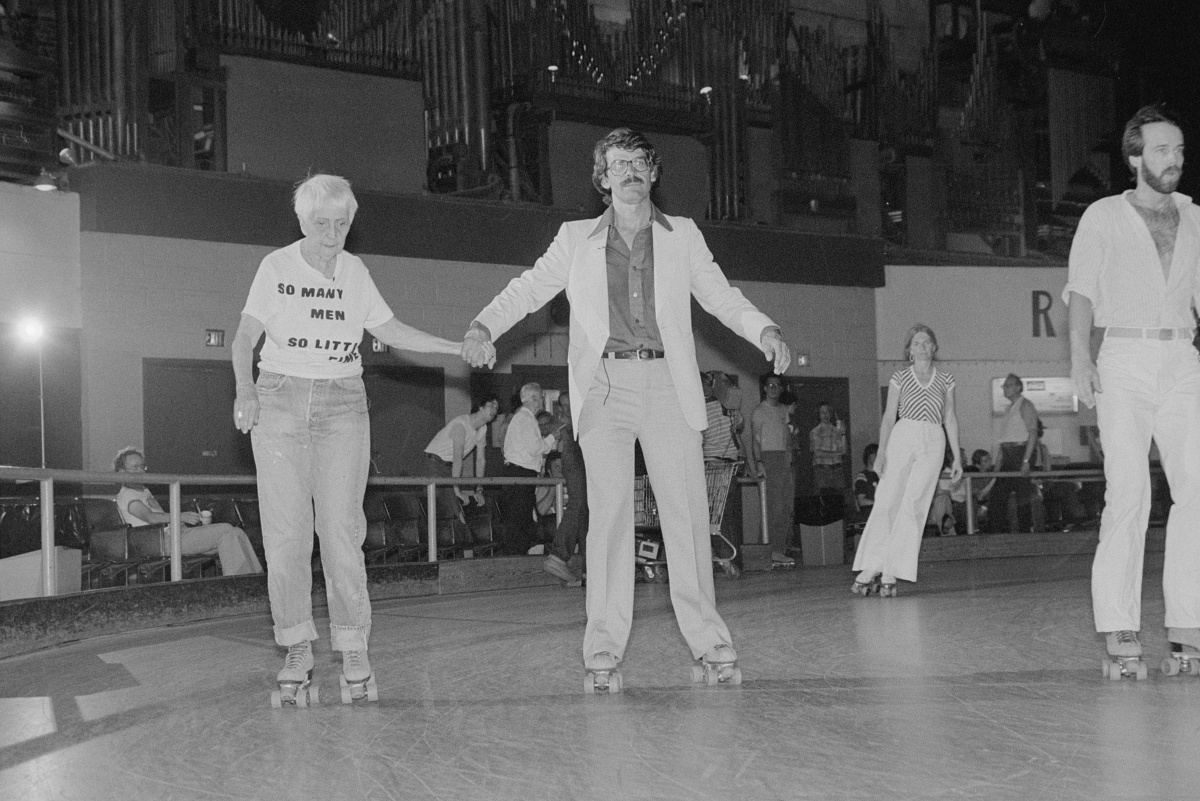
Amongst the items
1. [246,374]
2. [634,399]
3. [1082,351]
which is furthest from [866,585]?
[246,374]

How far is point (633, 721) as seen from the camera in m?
4.23

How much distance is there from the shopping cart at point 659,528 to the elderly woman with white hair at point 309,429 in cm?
674

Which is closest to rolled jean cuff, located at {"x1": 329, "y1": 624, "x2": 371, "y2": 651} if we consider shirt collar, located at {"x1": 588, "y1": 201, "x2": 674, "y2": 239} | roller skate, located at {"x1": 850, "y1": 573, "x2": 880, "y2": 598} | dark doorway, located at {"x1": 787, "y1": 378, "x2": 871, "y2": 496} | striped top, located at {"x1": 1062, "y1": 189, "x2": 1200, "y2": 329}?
shirt collar, located at {"x1": 588, "y1": 201, "x2": 674, "y2": 239}

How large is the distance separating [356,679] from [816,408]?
1457 cm

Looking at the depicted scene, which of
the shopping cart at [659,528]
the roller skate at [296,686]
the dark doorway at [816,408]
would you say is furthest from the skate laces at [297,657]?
the dark doorway at [816,408]

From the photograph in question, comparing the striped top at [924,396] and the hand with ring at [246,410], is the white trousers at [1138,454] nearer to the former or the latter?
the hand with ring at [246,410]

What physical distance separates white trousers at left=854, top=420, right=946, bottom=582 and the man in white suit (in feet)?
14.5

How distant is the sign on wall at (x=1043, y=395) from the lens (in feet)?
64.3

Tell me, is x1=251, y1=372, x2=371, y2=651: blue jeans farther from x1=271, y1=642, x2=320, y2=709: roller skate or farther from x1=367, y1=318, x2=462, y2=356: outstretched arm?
x1=367, y1=318, x2=462, y2=356: outstretched arm

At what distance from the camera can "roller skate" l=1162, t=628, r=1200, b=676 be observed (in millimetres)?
4961

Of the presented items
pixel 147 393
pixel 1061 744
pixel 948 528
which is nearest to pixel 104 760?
pixel 1061 744

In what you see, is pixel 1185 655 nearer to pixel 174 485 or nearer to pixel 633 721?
pixel 633 721

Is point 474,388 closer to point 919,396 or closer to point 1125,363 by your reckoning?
point 919,396

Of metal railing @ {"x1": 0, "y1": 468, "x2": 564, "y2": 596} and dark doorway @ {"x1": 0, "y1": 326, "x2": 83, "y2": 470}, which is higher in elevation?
dark doorway @ {"x1": 0, "y1": 326, "x2": 83, "y2": 470}
